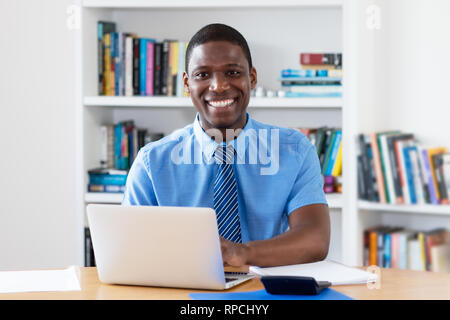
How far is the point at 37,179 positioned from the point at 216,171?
1352 mm

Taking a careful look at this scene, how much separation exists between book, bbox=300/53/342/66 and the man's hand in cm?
151

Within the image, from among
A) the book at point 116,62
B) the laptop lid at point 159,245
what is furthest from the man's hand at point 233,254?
the book at point 116,62

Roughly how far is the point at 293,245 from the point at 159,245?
0.41 metres

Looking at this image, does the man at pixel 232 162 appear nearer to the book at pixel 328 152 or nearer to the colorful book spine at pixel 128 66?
the book at pixel 328 152

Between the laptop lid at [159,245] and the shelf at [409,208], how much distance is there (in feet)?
5.04

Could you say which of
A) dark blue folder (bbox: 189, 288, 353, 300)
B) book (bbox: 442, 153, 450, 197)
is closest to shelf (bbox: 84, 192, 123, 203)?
book (bbox: 442, 153, 450, 197)

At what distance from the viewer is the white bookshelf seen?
8.93 ft

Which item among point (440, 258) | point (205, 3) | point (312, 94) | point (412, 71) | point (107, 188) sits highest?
point (205, 3)

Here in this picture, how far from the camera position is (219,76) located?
6.00ft

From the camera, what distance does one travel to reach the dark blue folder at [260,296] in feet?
4.06

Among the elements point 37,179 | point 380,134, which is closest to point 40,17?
point 37,179

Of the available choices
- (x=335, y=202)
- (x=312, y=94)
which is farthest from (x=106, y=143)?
(x=335, y=202)

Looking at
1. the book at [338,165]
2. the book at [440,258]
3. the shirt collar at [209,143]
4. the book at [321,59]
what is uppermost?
the book at [321,59]

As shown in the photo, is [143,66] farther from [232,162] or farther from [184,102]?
[232,162]
